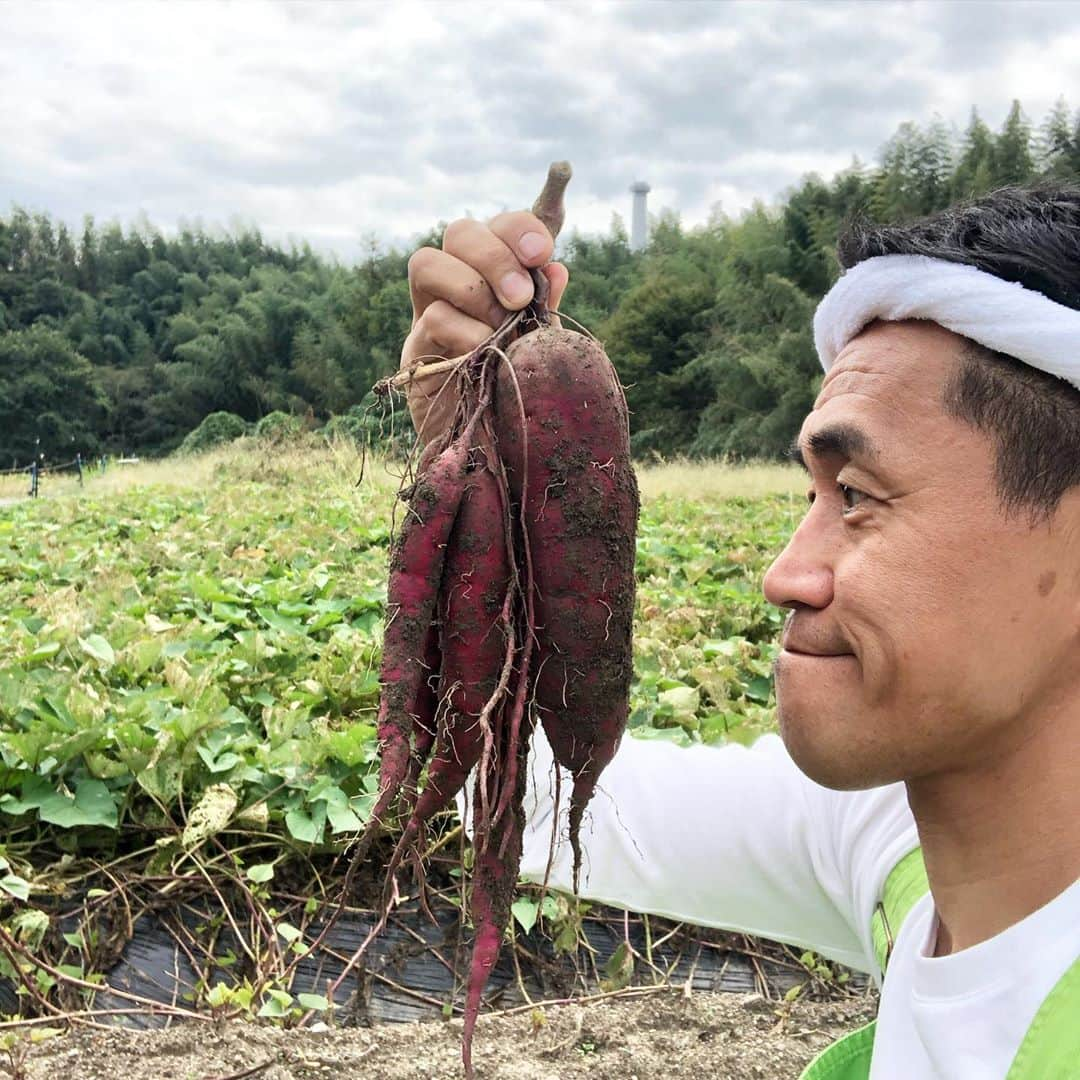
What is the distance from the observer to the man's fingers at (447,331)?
1.66 metres

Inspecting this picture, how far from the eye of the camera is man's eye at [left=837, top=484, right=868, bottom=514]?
1.14 metres

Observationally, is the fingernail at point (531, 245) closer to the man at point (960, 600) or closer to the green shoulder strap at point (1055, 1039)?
the man at point (960, 600)

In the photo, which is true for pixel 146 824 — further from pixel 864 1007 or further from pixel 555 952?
pixel 864 1007

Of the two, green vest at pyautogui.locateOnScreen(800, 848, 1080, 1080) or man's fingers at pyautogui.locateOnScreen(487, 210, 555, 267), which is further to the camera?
man's fingers at pyautogui.locateOnScreen(487, 210, 555, 267)

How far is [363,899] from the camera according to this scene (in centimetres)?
279

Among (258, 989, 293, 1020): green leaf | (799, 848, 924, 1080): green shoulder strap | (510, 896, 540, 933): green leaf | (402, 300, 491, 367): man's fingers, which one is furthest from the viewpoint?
(510, 896, 540, 933): green leaf

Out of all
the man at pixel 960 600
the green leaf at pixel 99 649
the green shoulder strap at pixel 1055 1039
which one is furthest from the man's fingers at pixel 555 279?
the green leaf at pixel 99 649

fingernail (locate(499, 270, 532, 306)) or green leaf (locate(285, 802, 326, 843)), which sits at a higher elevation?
fingernail (locate(499, 270, 532, 306))

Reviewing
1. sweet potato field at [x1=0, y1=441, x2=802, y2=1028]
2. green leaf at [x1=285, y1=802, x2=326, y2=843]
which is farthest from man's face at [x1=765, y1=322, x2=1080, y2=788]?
green leaf at [x1=285, y1=802, x2=326, y2=843]

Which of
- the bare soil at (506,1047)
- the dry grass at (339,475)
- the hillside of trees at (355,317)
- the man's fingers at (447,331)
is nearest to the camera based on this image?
the man's fingers at (447,331)

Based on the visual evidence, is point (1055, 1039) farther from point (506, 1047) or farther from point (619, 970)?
point (619, 970)

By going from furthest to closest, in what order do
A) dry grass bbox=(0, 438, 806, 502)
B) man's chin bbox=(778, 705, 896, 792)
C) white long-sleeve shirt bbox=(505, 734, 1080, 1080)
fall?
dry grass bbox=(0, 438, 806, 502) → white long-sleeve shirt bbox=(505, 734, 1080, 1080) → man's chin bbox=(778, 705, 896, 792)

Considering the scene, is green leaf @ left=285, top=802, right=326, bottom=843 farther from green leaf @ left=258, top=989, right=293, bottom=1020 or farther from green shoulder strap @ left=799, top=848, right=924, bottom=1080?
green shoulder strap @ left=799, top=848, right=924, bottom=1080

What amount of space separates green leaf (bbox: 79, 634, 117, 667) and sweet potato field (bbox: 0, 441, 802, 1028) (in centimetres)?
1
